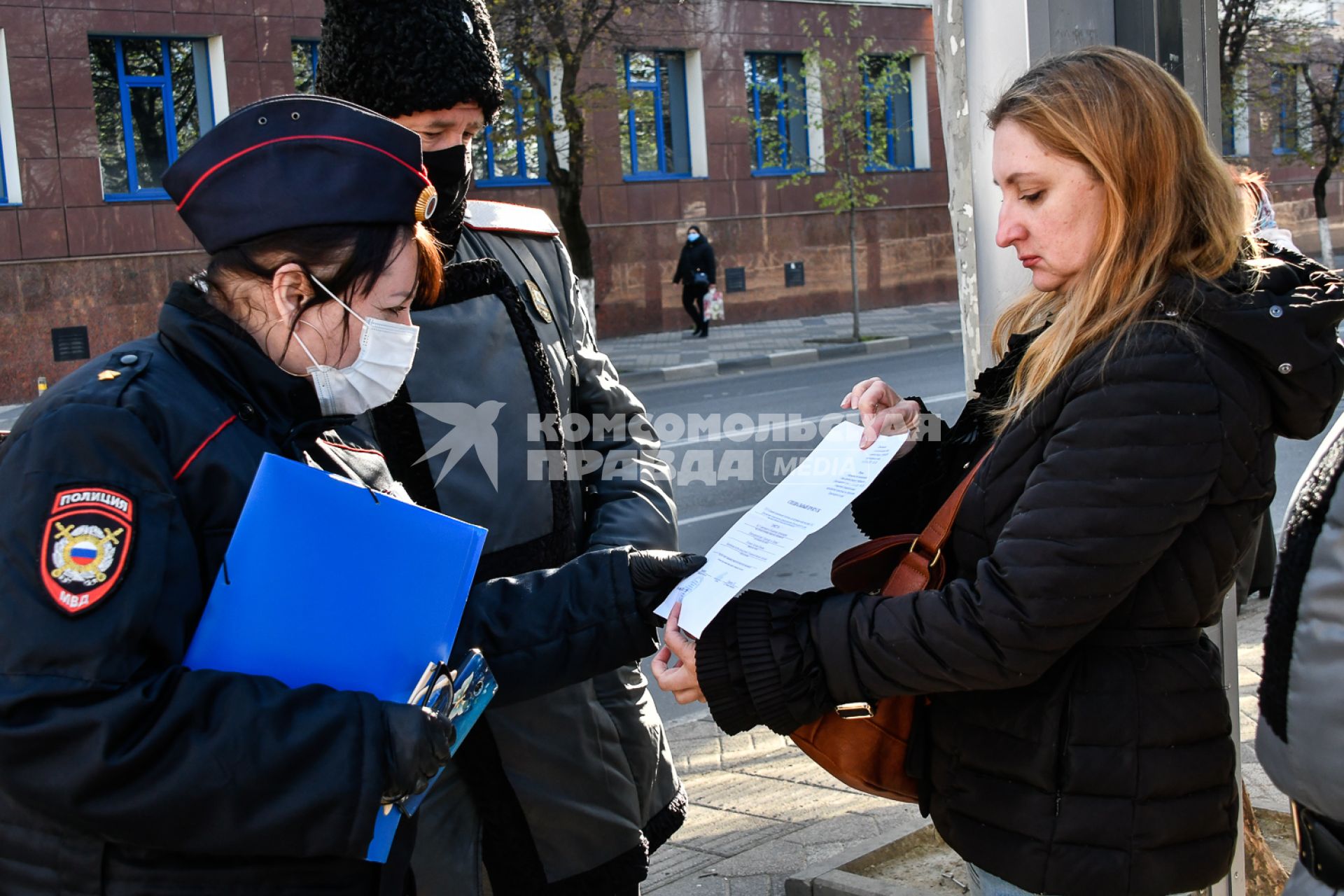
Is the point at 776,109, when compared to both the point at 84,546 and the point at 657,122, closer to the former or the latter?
the point at 657,122

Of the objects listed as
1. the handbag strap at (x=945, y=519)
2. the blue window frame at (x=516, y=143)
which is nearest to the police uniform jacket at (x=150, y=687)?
the handbag strap at (x=945, y=519)

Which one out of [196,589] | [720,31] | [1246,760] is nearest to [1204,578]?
[196,589]

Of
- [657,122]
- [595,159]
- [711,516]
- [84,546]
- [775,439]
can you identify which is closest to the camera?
[84,546]

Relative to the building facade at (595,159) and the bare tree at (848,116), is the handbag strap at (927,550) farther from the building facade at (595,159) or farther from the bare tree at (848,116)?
the bare tree at (848,116)

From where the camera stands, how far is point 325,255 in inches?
72.7

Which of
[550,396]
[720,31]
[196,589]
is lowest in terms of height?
[196,589]

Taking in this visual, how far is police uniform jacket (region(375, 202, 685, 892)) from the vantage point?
92.0 inches

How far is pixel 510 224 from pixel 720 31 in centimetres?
2176

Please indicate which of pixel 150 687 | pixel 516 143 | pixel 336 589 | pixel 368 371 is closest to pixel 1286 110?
→ pixel 516 143

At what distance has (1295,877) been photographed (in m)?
1.72

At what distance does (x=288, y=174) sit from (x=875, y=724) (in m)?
1.22

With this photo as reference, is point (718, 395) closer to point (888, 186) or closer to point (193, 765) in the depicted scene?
point (888, 186)

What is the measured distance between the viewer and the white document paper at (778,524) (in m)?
2.00

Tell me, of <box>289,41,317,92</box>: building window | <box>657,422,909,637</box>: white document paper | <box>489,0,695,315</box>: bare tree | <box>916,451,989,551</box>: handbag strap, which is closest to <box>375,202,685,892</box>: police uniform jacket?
<box>657,422,909,637</box>: white document paper
